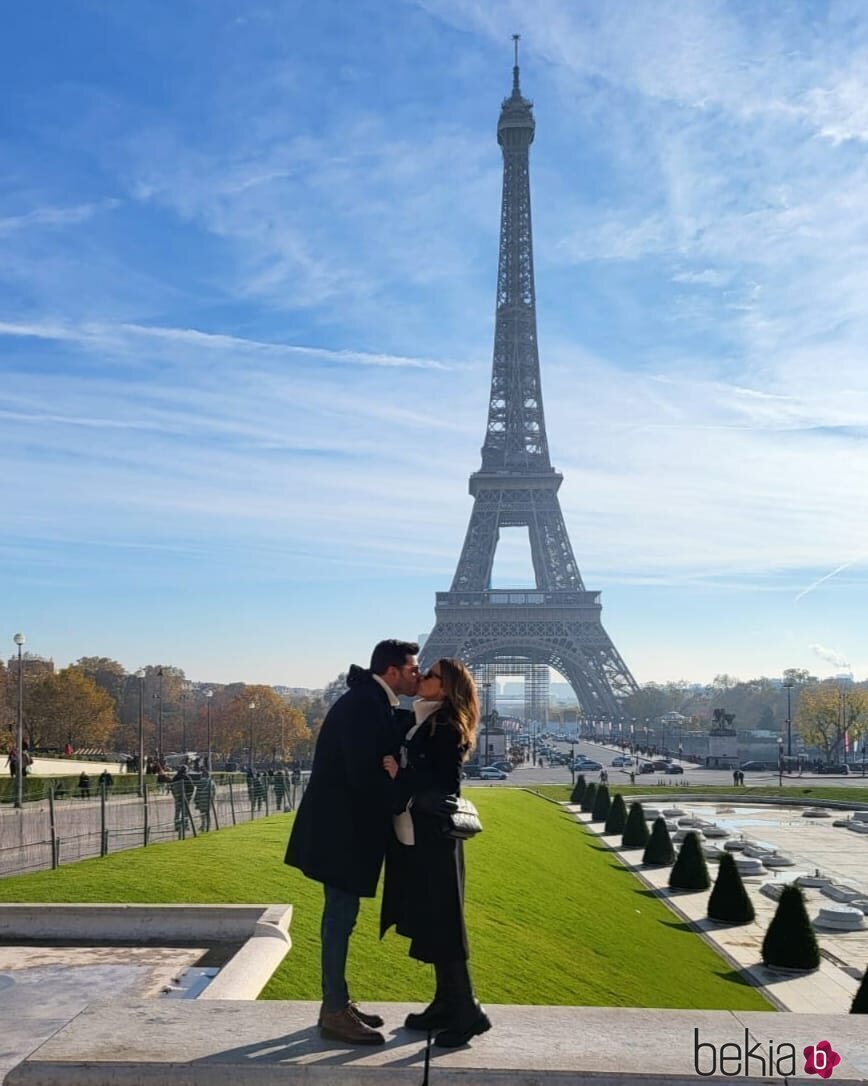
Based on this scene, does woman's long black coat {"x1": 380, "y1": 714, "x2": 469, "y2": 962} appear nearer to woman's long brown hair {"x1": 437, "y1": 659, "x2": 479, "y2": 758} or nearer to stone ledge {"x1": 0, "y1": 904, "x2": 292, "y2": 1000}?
woman's long brown hair {"x1": 437, "y1": 659, "x2": 479, "y2": 758}

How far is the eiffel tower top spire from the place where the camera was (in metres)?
111

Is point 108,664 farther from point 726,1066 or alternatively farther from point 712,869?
point 726,1066

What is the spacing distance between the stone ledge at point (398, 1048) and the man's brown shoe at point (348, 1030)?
0.07m

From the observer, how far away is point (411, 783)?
19.1 ft

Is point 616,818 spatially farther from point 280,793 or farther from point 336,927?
point 336,927

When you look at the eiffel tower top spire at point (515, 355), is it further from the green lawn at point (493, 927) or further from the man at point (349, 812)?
the man at point (349, 812)

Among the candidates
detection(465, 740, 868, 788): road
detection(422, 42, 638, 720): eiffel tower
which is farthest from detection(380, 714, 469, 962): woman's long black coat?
detection(422, 42, 638, 720): eiffel tower

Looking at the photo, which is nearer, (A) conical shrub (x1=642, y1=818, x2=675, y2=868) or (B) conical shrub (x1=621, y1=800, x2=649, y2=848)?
(A) conical shrub (x1=642, y1=818, x2=675, y2=868)

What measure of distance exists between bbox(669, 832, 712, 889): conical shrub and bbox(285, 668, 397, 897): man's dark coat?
20030 millimetres

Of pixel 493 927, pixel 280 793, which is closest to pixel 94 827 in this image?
pixel 493 927

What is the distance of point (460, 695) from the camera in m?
5.89

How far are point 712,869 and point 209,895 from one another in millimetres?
20342

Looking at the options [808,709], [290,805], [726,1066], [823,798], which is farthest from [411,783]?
[808,709]

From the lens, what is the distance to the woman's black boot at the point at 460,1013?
571 cm
